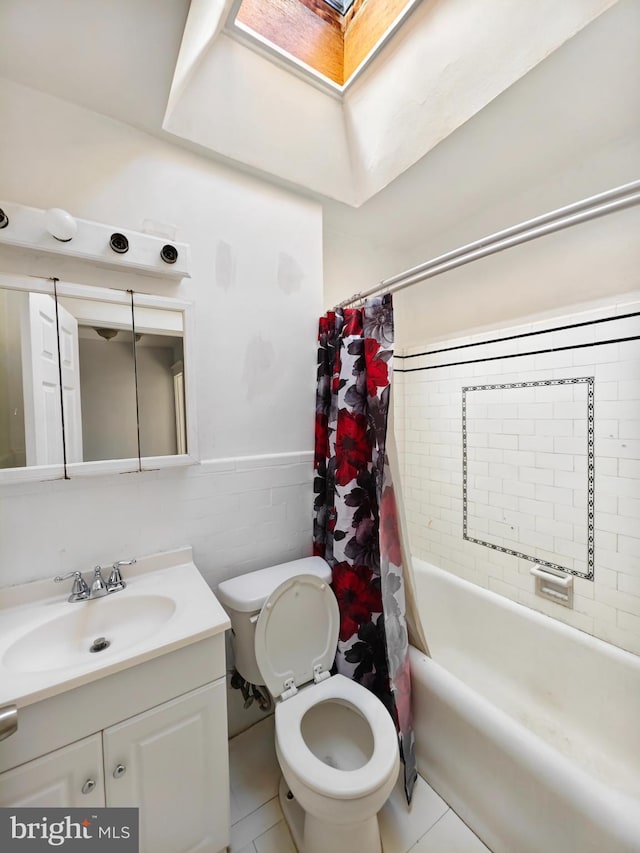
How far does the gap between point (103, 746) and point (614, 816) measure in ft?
4.40

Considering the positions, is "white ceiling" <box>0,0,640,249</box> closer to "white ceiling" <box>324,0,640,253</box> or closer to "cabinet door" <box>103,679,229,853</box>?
"white ceiling" <box>324,0,640,253</box>

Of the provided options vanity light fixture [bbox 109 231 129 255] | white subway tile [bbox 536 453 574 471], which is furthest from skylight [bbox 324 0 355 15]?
white subway tile [bbox 536 453 574 471]

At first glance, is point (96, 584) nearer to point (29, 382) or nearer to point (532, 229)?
point (29, 382)

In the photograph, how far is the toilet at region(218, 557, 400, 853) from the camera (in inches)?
38.6

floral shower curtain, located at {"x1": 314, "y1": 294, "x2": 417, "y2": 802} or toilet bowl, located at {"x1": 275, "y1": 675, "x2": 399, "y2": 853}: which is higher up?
floral shower curtain, located at {"x1": 314, "y1": 294, "x2": 417, "y2": 802}

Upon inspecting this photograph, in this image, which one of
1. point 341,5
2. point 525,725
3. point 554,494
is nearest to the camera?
point 341,5

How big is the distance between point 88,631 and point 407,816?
1337 millimetres

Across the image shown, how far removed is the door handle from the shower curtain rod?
5.46 ft

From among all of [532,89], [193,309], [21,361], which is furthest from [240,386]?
[532,89]

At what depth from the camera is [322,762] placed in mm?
1106

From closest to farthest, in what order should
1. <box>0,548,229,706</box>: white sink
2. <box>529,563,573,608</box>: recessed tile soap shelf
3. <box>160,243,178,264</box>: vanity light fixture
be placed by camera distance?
<box>0,548,229,706</box>: white sink → <box>160,243,178,264</box>: vanity light fixture → <box>529,563,573,608</box>: recessed tile soap shelf

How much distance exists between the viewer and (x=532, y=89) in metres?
1.20

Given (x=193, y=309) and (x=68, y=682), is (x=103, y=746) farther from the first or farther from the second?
(x=193, y=309)

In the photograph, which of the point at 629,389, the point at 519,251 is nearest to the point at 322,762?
the point at 629,389
